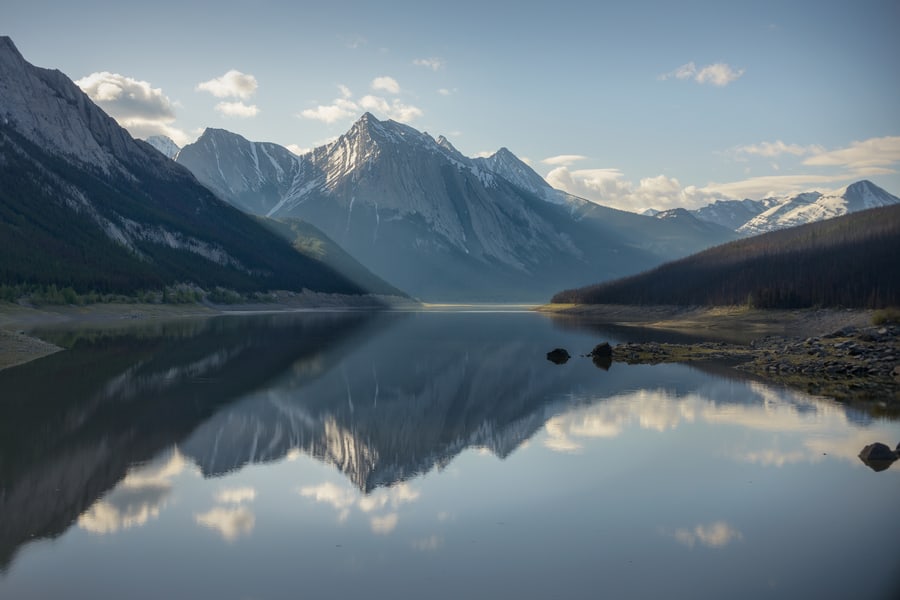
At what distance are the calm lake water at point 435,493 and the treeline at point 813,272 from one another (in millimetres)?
85670

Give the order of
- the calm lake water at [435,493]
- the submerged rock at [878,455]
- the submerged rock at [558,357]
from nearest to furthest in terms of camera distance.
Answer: the calm lake water at [435,493], the submerged rock at [878,455], the submerged rock at [558,357]

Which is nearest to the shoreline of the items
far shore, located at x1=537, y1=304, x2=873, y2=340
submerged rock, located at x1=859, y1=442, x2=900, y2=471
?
far shore, located at x1=537, y1=304, x2=873, y2=340

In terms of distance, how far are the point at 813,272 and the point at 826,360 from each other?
299 feet

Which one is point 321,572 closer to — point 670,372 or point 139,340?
point 670,372

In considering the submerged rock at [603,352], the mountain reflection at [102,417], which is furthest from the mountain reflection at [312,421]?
the submerged rock at [603,352]

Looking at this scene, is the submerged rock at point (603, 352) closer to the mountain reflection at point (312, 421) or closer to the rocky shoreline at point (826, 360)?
the rocky shoreline at point (826, 360)

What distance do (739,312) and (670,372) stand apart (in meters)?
87.3

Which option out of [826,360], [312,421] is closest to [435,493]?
[312,421]

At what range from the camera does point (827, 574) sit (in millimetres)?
18859

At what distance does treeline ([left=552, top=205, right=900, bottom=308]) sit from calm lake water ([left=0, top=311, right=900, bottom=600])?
85.7 meters

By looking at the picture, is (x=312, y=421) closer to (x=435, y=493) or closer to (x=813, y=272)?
(x=435, y=493)

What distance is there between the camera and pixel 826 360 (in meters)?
62.8

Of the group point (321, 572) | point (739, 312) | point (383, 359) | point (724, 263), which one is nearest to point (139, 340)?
point (383, 359)

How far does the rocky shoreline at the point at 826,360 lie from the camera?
170 ft
